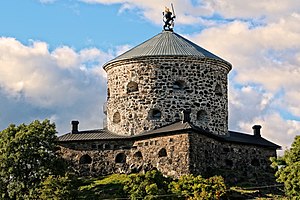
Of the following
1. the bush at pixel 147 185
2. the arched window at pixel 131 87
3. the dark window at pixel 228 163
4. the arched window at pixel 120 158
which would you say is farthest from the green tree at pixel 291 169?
the arched window at pixel 131 87

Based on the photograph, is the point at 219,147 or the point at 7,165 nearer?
the point at 7,165

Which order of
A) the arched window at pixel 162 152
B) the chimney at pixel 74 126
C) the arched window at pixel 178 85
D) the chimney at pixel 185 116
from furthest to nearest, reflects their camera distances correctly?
1. the chimney at pixel 74 126
2. the arched window at pixel 178 85
3. the chimney at pixel 185 116
4. the arched window at pixel 162 152

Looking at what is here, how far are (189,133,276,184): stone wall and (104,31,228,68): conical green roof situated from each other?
763 cm

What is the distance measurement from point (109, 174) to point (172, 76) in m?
9.19

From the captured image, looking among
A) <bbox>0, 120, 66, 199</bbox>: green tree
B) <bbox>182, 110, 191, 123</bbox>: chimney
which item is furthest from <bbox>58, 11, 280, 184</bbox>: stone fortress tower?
<bbox>0, 120, 66, 199</bbox>: green tree

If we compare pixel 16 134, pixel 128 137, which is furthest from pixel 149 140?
pixel 16 134

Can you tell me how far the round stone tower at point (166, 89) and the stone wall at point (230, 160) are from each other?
2.26 metres

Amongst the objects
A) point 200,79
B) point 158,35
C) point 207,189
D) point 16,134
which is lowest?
point 207,189

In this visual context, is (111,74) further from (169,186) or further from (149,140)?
(169,186)

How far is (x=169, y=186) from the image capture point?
165ft

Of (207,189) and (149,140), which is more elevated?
(149,140)

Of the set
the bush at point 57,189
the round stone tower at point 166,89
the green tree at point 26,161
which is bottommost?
the bush at point 57,189

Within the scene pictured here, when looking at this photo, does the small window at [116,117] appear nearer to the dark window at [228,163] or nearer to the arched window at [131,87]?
the arched window at [131,87]

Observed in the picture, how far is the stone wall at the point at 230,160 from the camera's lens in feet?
184
